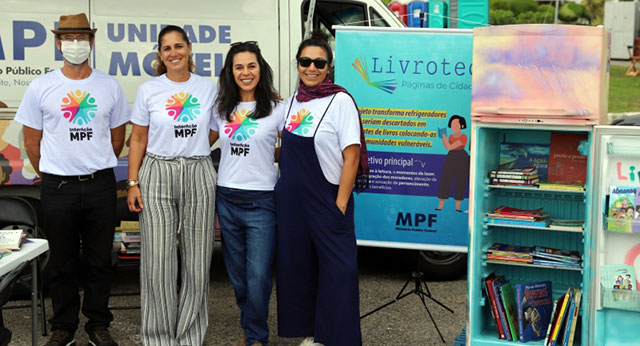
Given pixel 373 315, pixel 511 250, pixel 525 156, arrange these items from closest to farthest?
1. pixel 511 250
2. pixel 525 156
3. pixel 373 315

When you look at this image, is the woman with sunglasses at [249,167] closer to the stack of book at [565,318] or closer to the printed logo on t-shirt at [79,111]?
the printed logo on t-shirt at [79,111]

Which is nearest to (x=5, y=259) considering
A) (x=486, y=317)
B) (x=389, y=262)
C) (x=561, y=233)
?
(x=486, y=317)

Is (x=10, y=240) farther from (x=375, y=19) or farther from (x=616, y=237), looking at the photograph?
(x=375, y=19)

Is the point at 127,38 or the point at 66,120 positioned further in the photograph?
the point at 127,38

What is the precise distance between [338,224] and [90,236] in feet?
5.04

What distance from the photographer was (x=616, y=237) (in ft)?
13.7

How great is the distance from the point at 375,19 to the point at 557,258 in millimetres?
2690

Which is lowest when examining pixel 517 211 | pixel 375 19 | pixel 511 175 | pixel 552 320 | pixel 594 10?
pixel 552 320

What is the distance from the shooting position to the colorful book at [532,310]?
14.7 feet

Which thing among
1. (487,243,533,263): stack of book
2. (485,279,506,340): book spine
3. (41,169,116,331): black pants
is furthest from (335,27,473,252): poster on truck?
(41,169,116,331): black pants

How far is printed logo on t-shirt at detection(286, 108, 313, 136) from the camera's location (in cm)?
421

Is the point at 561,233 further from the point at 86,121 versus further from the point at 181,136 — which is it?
the point at 86,121

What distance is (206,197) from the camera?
14.9 feet

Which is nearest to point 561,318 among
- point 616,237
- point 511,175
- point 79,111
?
point 616,237
